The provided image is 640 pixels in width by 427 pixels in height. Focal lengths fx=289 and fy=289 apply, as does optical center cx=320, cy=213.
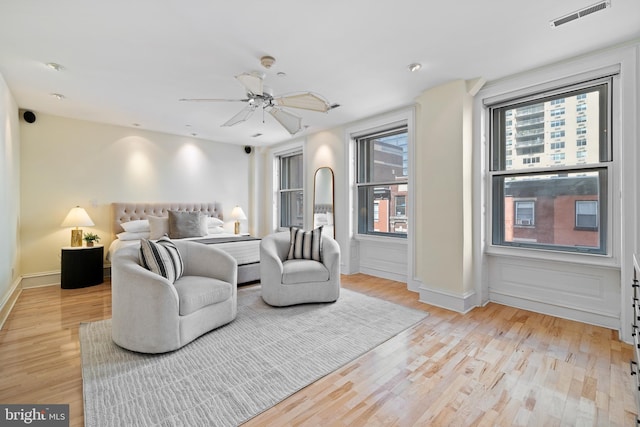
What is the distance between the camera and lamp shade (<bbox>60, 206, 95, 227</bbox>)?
4.29 meters

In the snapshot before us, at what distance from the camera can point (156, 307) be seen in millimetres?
2266

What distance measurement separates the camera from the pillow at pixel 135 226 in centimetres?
475

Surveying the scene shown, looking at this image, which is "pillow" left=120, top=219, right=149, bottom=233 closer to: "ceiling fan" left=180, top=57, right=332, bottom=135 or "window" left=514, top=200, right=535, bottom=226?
"ceiling fan" left=180, top=57, right=332, bottom=135

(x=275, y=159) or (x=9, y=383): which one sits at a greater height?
(x=275, y=159)

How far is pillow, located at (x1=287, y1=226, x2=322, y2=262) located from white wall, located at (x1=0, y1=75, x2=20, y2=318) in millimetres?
3170

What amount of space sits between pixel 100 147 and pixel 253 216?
309 cm

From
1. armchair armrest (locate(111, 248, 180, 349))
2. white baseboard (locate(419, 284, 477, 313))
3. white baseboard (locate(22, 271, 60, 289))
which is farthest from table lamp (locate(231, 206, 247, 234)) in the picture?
white baseboard (locate(419, 284, 477, 313))

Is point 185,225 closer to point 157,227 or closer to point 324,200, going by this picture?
point 157,227

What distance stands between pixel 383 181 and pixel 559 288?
2.59 m

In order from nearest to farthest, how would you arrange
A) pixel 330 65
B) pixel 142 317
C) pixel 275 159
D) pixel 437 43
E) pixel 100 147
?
pixel 142 317 < pixel 437 43 < pixel 330 65 < pixel 100 147 < pixel 275 159

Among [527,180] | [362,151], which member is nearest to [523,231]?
[527,180]

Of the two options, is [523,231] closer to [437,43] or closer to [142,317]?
[437,43]

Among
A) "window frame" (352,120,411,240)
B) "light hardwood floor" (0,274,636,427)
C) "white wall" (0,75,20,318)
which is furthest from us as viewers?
"window frame" (352,120,411,240)

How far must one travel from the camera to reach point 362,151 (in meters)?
5.00
